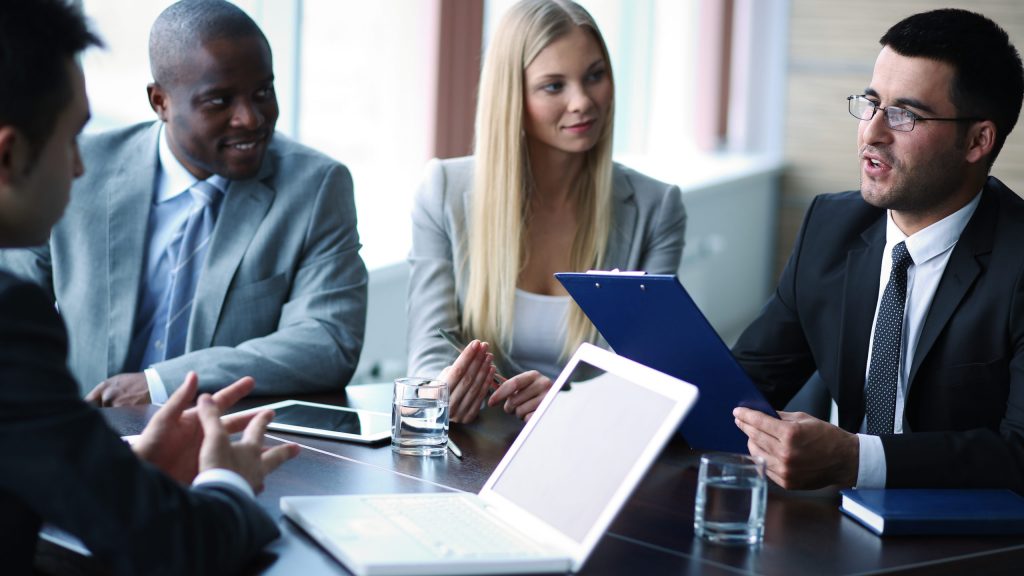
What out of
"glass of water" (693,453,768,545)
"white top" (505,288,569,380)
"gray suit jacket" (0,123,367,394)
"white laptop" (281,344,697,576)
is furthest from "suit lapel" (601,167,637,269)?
"glass of water" (693,453,768,545)

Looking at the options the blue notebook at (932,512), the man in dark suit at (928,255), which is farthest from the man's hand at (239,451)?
the man in dark suit at (928,255)

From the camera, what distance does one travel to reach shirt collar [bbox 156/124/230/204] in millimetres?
2562

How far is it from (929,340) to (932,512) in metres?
0.60

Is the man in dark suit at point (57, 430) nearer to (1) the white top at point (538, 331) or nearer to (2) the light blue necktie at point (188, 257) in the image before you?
(2) the light blue necktie at point (188, 257)

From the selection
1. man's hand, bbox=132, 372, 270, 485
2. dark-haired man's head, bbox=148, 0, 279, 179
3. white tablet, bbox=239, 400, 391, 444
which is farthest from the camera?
dark-haired man's head, bbox=148, 0, 279, 179

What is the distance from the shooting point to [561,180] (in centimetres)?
297

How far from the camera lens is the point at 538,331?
2.80 m

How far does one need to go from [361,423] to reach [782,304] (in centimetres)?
97

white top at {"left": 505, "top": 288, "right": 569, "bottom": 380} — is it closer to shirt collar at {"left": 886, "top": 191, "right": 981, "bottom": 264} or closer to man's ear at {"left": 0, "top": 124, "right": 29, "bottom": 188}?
shirt collar at {"left": 886, "top": 191, "right": 981, "bottom": 264}

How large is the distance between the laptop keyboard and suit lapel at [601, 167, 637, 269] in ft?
4.61

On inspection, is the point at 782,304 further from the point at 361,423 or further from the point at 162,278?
the point at 162,278

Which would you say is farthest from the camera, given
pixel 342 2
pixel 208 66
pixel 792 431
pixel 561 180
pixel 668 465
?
pixel 342 2

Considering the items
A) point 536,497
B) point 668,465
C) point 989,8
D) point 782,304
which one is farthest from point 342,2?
point 989,8

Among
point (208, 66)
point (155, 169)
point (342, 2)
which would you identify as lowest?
point (155, 169)
